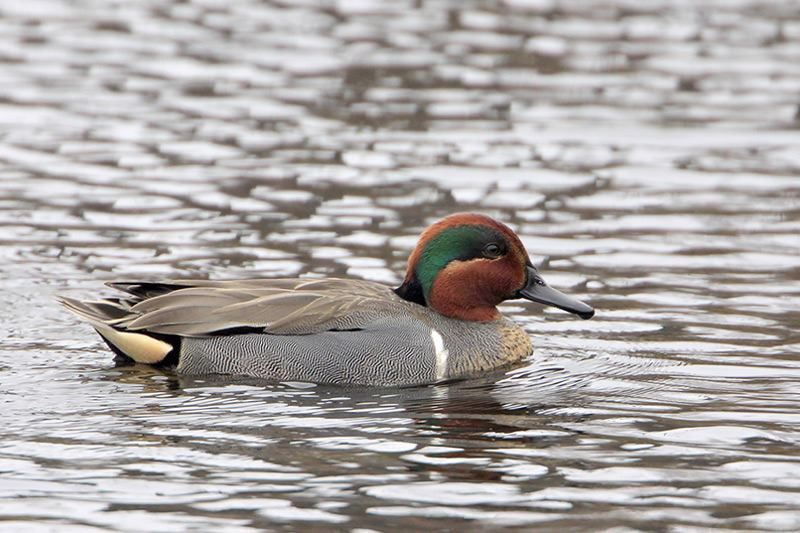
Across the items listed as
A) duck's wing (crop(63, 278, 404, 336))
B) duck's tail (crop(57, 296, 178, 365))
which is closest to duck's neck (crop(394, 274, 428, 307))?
duck's wing (crop(63, 278, 404, 336))

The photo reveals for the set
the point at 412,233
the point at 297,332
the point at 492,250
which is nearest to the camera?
the point at 297,332

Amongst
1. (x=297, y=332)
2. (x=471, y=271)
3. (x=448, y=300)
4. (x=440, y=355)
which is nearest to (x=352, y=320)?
(x=297, y=332)

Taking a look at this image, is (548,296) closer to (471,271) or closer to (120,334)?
(471,271)

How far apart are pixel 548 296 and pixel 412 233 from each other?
3.02 meters

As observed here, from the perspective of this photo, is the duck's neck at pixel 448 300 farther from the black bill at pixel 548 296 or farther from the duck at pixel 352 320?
the black bill at pixel 548 296

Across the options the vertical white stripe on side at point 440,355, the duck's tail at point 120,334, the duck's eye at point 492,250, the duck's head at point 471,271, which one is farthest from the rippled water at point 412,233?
the duck's eye at point 492,250

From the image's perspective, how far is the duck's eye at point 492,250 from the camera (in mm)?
10328

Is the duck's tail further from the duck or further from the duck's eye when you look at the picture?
the duck's eye

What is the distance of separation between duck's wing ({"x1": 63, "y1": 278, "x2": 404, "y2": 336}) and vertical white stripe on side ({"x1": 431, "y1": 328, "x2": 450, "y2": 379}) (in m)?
0.29

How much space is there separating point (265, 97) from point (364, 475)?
997 centimetres

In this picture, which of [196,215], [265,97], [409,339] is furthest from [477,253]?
[265,97]

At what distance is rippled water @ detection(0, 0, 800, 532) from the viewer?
25.8 feet

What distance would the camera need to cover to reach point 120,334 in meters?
10.1

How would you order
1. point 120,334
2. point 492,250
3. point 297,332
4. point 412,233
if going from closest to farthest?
point 297,332 < point 120,334 < point 492,250 < point 412,233
